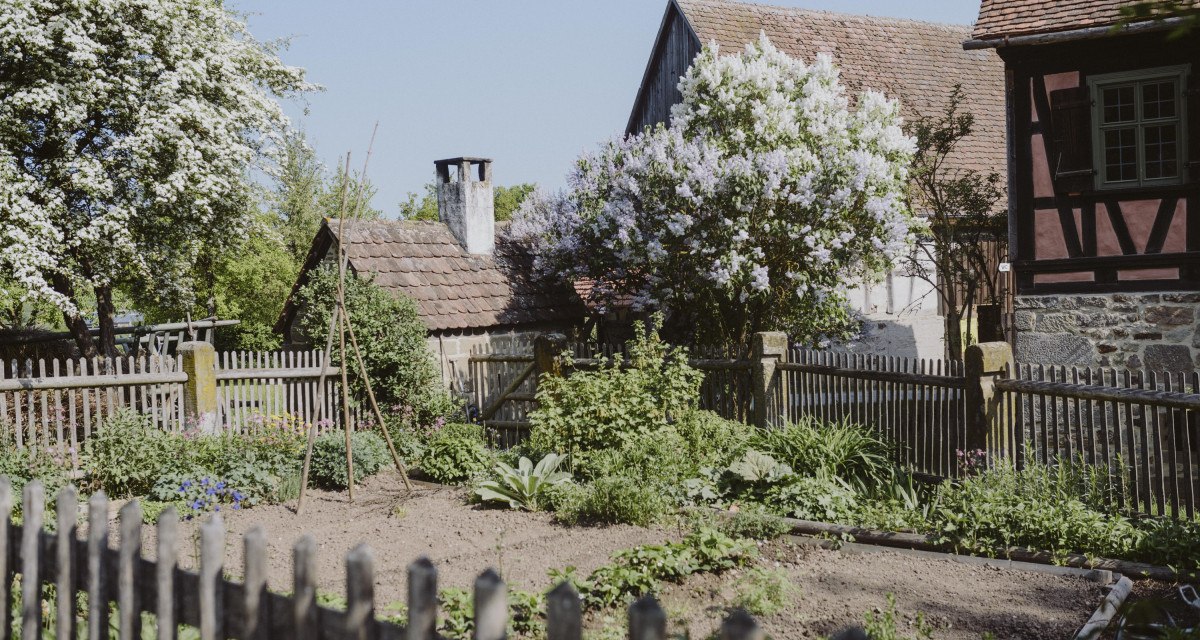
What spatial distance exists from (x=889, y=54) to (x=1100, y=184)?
30.3 ft

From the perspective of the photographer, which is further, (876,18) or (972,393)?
(876,18)

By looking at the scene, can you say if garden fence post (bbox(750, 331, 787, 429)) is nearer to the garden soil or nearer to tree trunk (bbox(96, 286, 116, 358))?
the garden soil

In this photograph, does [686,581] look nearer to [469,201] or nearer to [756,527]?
[756,527]

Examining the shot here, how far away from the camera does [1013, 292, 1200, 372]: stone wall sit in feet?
36.7

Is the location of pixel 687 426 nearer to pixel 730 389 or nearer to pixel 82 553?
pixel 730 389

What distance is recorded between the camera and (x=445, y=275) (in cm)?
1463

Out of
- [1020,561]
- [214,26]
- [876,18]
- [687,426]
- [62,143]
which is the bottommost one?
[1020,561]

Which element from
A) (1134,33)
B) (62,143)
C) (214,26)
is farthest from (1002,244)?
(62,143)

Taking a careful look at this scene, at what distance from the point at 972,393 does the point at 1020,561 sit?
1.95 metres

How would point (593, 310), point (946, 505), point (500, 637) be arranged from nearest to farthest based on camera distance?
point (500, 637) < point (946, 505) < point (593, 310)

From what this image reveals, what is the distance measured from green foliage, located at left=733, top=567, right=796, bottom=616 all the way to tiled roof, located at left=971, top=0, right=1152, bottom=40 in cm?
828

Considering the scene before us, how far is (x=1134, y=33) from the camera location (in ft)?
36.5

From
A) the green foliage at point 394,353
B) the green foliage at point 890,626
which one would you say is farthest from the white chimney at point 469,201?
the green foliage at point 890,626

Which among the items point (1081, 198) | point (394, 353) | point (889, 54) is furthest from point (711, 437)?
point (889, 54)
